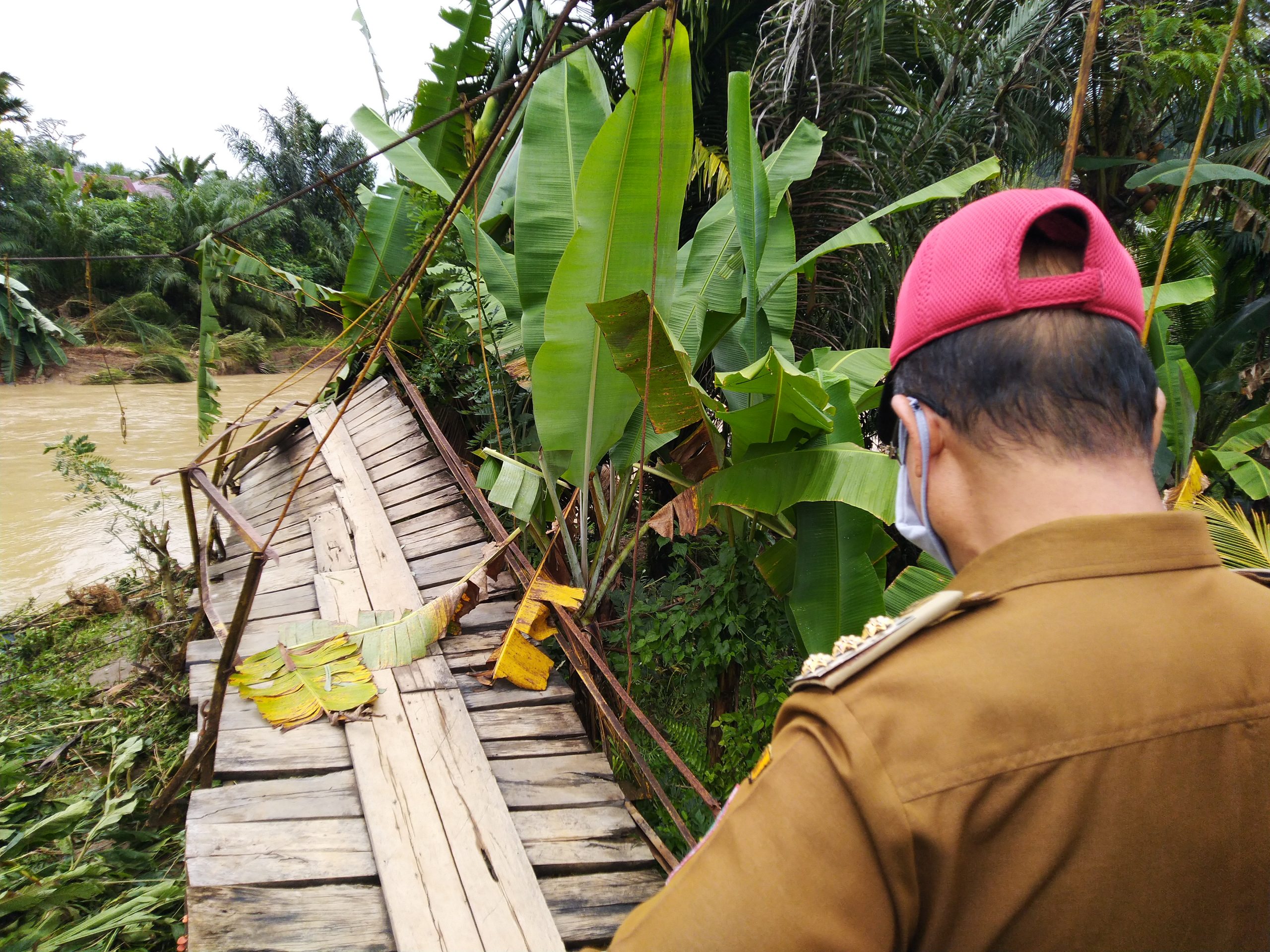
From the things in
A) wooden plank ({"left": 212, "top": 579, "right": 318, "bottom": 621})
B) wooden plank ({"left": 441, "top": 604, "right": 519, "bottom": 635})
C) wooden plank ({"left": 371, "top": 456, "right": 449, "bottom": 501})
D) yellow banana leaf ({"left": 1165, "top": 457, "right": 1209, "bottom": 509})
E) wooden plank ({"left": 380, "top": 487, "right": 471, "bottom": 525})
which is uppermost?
yellow banana leaf ({"left": 1165, "top": 457, "right": 1209, "bottom": 509})

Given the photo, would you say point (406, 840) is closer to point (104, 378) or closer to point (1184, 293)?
point (1184, 293)

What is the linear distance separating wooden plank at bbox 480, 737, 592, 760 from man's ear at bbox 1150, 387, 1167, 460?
1.93m

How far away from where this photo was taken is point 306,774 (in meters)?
2.06

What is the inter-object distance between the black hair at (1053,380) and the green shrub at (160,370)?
20767 millimetres

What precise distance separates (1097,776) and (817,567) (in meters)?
1.57

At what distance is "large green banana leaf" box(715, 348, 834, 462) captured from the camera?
5.84ft

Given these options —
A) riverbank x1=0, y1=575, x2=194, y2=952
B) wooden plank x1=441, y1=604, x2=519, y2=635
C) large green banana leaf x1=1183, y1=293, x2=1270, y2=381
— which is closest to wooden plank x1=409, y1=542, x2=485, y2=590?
wooden plank x1=441, y1=604, x2=519, y2=635

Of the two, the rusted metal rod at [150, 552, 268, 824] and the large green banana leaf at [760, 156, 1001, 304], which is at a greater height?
the large green banana leaf at [760, 156, 1001, 304]

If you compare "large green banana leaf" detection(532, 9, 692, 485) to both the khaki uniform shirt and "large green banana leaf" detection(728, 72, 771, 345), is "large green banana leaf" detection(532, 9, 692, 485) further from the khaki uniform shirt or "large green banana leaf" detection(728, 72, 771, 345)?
the khaki uniform shirt

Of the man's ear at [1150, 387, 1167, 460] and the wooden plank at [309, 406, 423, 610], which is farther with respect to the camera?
the wooden plank at [309, 406, 423, 610]

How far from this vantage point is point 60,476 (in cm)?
979

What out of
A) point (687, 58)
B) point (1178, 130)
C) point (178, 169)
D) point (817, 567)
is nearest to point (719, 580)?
point (817, 567)

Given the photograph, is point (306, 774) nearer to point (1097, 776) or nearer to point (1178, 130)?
point (1097, 776)

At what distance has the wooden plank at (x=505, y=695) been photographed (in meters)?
2.40
